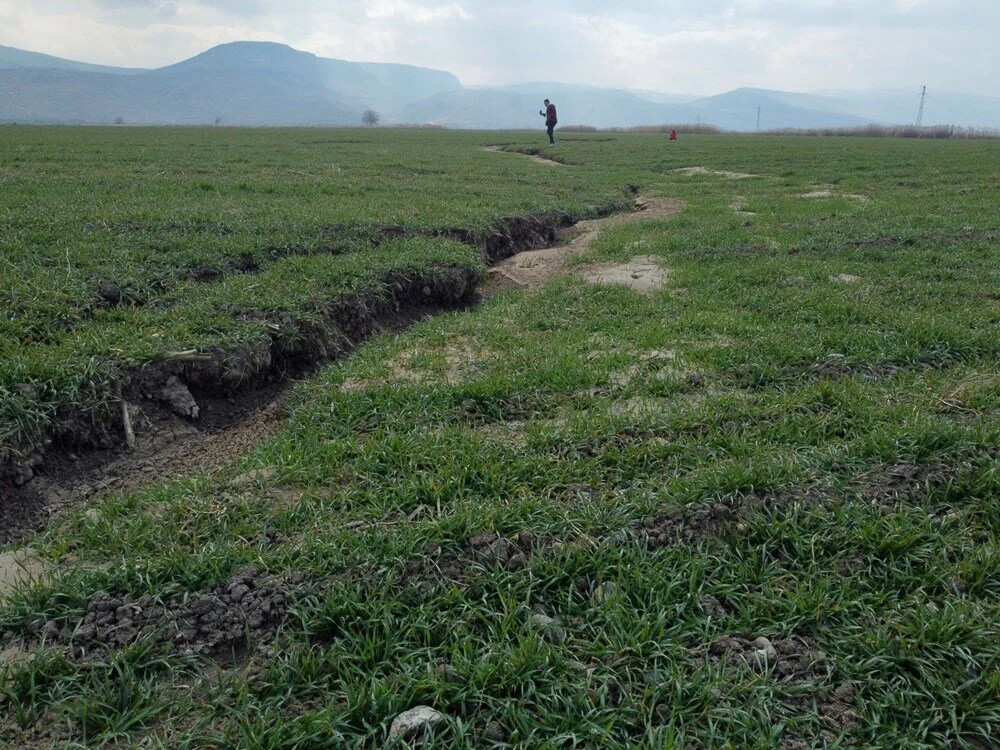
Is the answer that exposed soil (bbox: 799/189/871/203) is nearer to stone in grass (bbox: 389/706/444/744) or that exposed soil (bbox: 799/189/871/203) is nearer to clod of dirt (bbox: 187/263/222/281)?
clod of dirt (bbox: 187/263/222/281)

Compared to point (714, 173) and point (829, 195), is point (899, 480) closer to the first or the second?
point (829, 195)

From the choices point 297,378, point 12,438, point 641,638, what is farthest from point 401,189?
point 641,638

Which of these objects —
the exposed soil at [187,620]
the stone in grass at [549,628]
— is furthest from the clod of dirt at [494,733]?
the exposed soil at [187,620]

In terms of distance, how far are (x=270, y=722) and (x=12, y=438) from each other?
9.78ft

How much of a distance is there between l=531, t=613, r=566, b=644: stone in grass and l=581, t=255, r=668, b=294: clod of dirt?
19.5 ft

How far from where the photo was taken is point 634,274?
9000 mm

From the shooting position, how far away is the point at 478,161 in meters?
24.2

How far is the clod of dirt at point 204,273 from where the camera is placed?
721cm

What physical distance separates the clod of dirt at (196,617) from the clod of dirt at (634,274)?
6.32 metres

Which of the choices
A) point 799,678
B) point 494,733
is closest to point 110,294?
point 494,733

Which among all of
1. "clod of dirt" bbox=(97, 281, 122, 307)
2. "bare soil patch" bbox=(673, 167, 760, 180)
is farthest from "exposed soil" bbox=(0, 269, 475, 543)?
"bare soil patch" bbox=(673, 167, 760, 180)

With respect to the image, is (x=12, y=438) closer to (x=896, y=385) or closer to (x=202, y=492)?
(x=202, y=492)

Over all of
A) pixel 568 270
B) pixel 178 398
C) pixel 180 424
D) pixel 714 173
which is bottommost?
pixel 180 424

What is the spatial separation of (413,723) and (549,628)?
700mm
